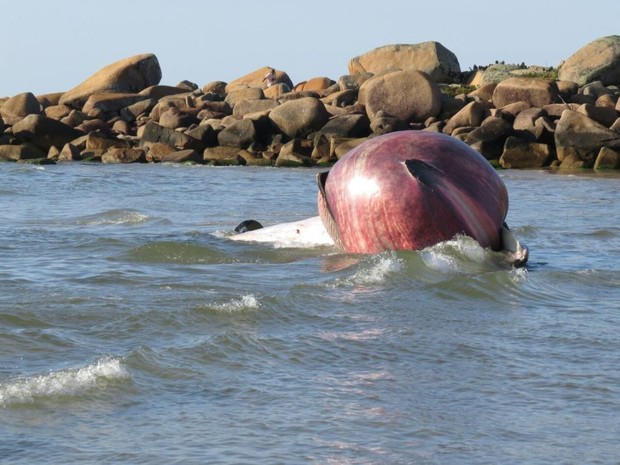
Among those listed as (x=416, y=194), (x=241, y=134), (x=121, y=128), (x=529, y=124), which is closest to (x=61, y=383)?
(x=416, y=194)

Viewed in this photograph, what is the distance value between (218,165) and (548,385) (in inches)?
930

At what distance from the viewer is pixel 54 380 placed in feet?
17.8

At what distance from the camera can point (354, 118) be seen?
96.2 feet

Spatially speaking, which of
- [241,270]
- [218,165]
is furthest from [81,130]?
[241,270]

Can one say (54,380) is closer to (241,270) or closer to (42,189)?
(241,270)

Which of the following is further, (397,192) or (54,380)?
(397,192)

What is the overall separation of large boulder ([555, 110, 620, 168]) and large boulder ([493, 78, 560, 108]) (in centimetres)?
343

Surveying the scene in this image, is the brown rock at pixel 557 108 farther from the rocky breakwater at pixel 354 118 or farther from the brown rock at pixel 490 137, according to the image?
the brown rock at pixel 490 137

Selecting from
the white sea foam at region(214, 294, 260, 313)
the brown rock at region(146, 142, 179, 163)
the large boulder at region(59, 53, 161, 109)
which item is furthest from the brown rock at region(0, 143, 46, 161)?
the white sea foam at region(214, 294, 260, 313)

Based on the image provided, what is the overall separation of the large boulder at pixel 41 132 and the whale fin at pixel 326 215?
25.0 m

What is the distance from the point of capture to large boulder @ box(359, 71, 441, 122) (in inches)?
1199

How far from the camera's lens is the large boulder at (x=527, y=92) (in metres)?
30.2

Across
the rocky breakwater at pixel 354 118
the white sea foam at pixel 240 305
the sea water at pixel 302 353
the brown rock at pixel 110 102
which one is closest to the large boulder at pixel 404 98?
the rocky breakwater at pixel 354 118

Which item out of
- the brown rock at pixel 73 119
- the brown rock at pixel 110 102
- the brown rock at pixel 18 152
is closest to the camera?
the brown rock at pixel 18 152
